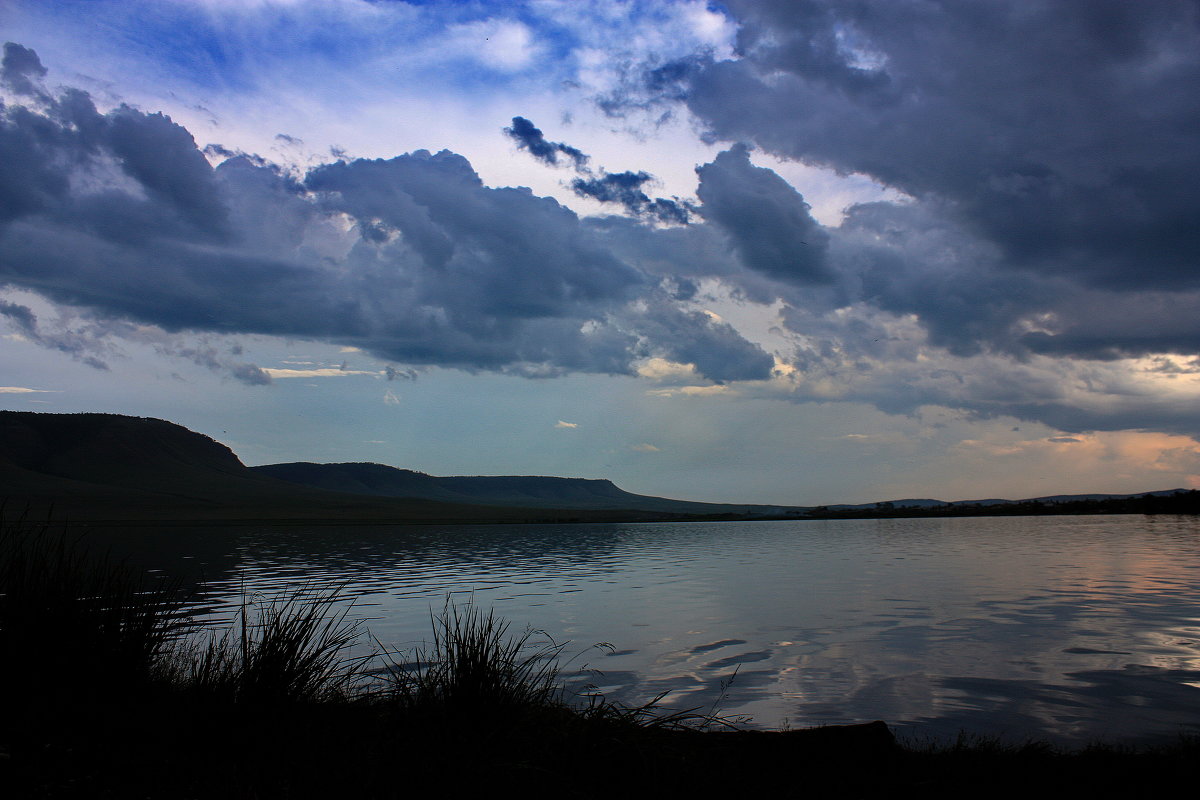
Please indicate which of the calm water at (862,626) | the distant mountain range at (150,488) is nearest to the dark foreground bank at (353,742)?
the calm water at (862,626)

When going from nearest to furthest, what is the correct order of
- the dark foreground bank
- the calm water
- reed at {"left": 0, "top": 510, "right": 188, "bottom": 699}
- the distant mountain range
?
the dark foreground bank
reed at {"left": 0, "top": 510, "right": 188, "bottom": 699}
the calm water
the distant mountain range

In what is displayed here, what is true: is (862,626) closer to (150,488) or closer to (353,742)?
(353,742)

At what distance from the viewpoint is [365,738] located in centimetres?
585

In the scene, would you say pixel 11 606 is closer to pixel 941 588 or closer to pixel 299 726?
pixel 299 726

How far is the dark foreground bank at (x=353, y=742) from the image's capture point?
16.1 ft

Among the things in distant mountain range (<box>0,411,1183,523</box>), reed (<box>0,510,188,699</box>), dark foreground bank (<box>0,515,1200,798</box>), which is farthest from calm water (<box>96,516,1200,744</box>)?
distant mountain range (<box>0,411,1183,523</box>)

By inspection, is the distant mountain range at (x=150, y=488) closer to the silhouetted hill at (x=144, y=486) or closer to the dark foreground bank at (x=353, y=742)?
the silhouetted hill at (x=144, y=486)

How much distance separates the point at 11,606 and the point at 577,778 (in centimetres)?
582

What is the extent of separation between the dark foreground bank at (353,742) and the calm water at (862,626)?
287cm

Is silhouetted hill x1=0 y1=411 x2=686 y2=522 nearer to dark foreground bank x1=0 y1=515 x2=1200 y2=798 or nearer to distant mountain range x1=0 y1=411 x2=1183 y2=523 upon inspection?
distant mountain range x1=0 y1=411 x2=1183 y2=523

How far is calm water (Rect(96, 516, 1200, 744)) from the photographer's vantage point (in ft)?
34.2

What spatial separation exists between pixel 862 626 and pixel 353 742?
1440 centimetres

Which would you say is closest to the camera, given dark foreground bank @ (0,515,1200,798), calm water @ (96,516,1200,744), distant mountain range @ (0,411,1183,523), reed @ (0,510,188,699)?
dark foreground bank @ (0,515,1200,798)

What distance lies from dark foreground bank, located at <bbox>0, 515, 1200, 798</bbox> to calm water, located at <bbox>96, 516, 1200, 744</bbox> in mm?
2869
